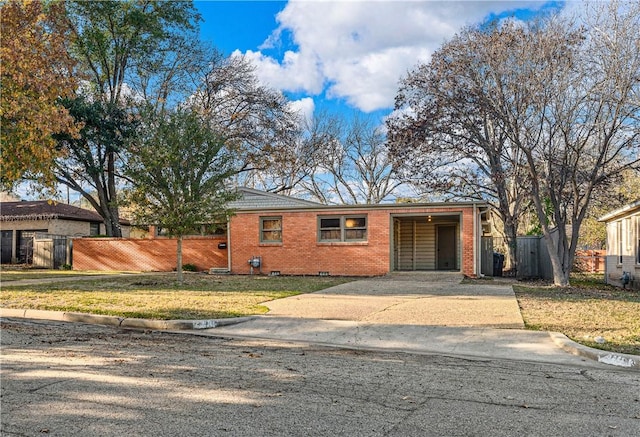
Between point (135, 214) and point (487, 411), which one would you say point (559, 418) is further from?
point (135, 214)

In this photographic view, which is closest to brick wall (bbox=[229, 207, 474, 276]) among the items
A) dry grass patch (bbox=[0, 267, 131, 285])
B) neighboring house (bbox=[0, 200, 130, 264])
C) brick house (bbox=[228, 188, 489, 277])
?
brick house (bbox=[228, 188, 489, 277])

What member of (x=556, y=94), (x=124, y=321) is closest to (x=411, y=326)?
(x=124, y=321)

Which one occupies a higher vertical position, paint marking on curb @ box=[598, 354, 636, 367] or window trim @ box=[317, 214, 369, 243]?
window trim @ box=[317, 214, 369, 243]

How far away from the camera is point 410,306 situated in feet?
36.1

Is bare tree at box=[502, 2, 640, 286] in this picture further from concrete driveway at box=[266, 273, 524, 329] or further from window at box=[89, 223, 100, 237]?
window at box=[89, 223, 100, 237]

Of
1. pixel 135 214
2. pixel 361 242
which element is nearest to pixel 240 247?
pixel 361 242

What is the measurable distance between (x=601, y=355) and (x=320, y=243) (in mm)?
15280

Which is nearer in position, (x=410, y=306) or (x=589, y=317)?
(x=589, y=317)

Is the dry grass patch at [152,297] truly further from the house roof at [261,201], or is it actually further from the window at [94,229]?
the window at [94,229]

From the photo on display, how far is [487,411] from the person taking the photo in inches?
177

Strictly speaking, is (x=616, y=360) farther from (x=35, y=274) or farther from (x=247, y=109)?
(x=247, y=109)

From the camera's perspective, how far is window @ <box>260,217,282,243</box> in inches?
872

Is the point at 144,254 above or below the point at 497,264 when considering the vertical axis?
above

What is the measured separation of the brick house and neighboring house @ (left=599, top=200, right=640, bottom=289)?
16.4ft
